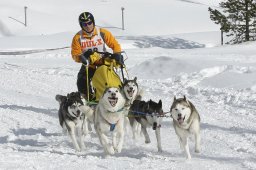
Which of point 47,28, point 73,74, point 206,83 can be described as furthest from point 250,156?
point 47,28

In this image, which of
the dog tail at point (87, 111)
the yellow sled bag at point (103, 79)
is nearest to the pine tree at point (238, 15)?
the yellow sled bag at point (103, 79)

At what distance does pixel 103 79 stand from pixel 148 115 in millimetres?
833

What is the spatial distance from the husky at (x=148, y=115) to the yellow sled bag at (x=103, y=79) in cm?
46

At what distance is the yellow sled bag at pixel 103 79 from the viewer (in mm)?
6809

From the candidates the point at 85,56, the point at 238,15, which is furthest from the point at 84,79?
the point at 238,15

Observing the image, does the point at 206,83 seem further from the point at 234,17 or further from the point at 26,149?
the point at 234,17

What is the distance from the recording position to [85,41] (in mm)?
7234

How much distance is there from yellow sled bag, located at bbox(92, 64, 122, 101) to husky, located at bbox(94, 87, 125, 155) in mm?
690

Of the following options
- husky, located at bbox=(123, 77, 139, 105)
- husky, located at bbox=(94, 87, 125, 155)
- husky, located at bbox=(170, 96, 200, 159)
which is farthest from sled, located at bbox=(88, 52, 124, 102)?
husky, located at bbox=(170, 96, 200, 159)

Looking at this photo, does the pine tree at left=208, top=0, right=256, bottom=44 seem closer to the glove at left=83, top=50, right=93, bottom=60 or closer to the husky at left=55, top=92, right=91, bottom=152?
the glove at left=83, top=50, right=93, bottom=60

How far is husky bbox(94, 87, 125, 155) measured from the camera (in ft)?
19.6

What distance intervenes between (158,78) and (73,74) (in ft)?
9.23

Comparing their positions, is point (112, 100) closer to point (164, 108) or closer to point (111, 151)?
point (111, 151)

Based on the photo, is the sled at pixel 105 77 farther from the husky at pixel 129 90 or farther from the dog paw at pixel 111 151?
Result: the dog paw at pixel 111 151
